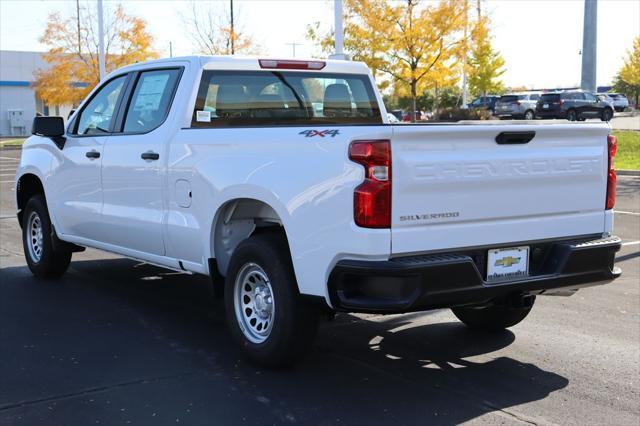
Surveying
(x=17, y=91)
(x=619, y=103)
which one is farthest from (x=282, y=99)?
(x=619, y=103)

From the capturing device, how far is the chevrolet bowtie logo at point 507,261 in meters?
4.67

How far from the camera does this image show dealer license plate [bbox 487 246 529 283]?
15.2 feet

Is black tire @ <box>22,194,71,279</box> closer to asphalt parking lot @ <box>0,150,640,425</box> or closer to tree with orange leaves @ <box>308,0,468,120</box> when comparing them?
asphalt parking lot @ <box>0,150,640,425</box>

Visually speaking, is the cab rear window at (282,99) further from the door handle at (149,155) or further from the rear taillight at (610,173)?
the rear taillight at (610,173)

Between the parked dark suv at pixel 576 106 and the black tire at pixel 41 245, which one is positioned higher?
the parked dark suv at pixel 576 106

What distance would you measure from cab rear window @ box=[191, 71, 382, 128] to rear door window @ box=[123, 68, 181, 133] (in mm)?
304

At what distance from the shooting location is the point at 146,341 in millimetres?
5723

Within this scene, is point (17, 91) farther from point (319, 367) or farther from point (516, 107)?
point (319, 367)

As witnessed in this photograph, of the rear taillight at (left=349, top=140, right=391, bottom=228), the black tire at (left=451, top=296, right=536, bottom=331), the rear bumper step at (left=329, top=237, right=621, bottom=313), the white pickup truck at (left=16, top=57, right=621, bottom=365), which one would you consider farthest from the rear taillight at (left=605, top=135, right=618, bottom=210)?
the rear taillight at (left=349, top=140, right=391, bottom=228)

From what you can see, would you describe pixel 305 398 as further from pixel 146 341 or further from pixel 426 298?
pixel 146 341

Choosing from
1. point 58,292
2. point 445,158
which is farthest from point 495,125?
point 58,292

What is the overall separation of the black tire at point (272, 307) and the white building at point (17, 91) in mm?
56230

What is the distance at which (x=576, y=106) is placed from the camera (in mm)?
38781

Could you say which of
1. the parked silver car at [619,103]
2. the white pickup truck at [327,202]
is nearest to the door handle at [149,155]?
the white pickup truck at [327,202]
